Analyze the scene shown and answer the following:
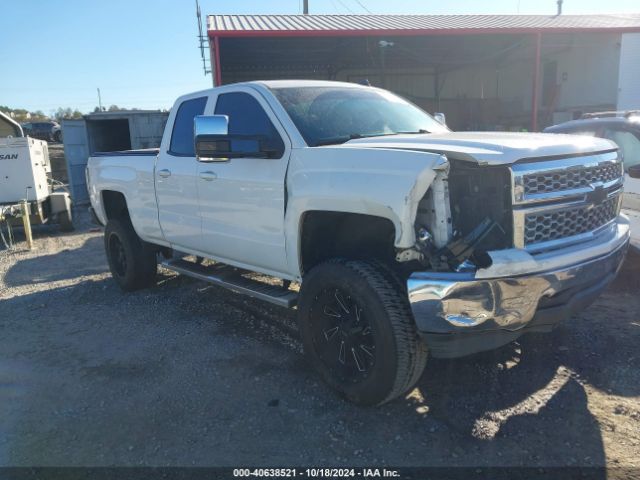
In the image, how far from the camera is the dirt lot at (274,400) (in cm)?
297

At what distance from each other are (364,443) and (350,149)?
1.72 m

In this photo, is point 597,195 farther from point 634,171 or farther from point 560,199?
point 634,171

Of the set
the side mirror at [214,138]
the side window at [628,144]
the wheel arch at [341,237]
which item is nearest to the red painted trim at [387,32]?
the side window at [628,144]

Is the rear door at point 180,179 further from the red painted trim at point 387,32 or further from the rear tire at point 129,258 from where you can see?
the red painted trim at point 387,32

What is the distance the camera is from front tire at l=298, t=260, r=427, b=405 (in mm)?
3025

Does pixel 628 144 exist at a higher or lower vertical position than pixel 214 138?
lower

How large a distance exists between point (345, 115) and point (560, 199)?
174cm

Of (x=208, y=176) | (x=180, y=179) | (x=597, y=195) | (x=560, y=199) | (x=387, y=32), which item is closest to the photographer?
(x=560, y=199)

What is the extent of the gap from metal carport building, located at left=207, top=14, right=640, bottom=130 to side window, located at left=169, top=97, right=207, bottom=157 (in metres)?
8.78

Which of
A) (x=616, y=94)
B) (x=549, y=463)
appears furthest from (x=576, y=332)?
(x=616, y=94)

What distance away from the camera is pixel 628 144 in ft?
18.4

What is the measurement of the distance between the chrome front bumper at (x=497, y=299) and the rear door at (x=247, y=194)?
53.9 inches

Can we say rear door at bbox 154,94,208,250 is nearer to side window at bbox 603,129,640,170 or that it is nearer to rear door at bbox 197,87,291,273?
rear door at bbox 197,87,291,273

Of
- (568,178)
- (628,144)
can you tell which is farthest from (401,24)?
(568,178)
